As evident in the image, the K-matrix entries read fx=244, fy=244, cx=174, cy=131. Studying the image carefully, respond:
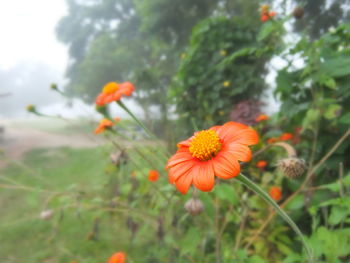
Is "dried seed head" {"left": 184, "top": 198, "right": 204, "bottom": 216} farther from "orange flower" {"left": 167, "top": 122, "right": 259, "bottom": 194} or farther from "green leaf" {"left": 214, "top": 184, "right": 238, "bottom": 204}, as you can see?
"orange flower" {"left": 167, "top": 122, "right": 259, "bottom": 194}

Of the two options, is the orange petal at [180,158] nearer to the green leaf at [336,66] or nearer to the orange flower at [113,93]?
the orange flower at [113,93]

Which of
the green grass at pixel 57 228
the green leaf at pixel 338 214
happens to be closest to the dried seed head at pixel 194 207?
the green leaf at pixel 338 214

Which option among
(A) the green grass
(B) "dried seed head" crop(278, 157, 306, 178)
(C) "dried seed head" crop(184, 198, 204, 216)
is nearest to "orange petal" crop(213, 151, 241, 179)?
(B) "dried seed head" crop(278, 157, 306, 178)

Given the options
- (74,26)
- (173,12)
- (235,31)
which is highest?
(74,26)

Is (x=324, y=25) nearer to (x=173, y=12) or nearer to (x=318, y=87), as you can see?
(x=318, y=87)

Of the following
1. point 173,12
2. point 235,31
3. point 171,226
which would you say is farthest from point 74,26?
point 171,226

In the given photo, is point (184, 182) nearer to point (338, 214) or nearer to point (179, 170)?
point (179, 170)
